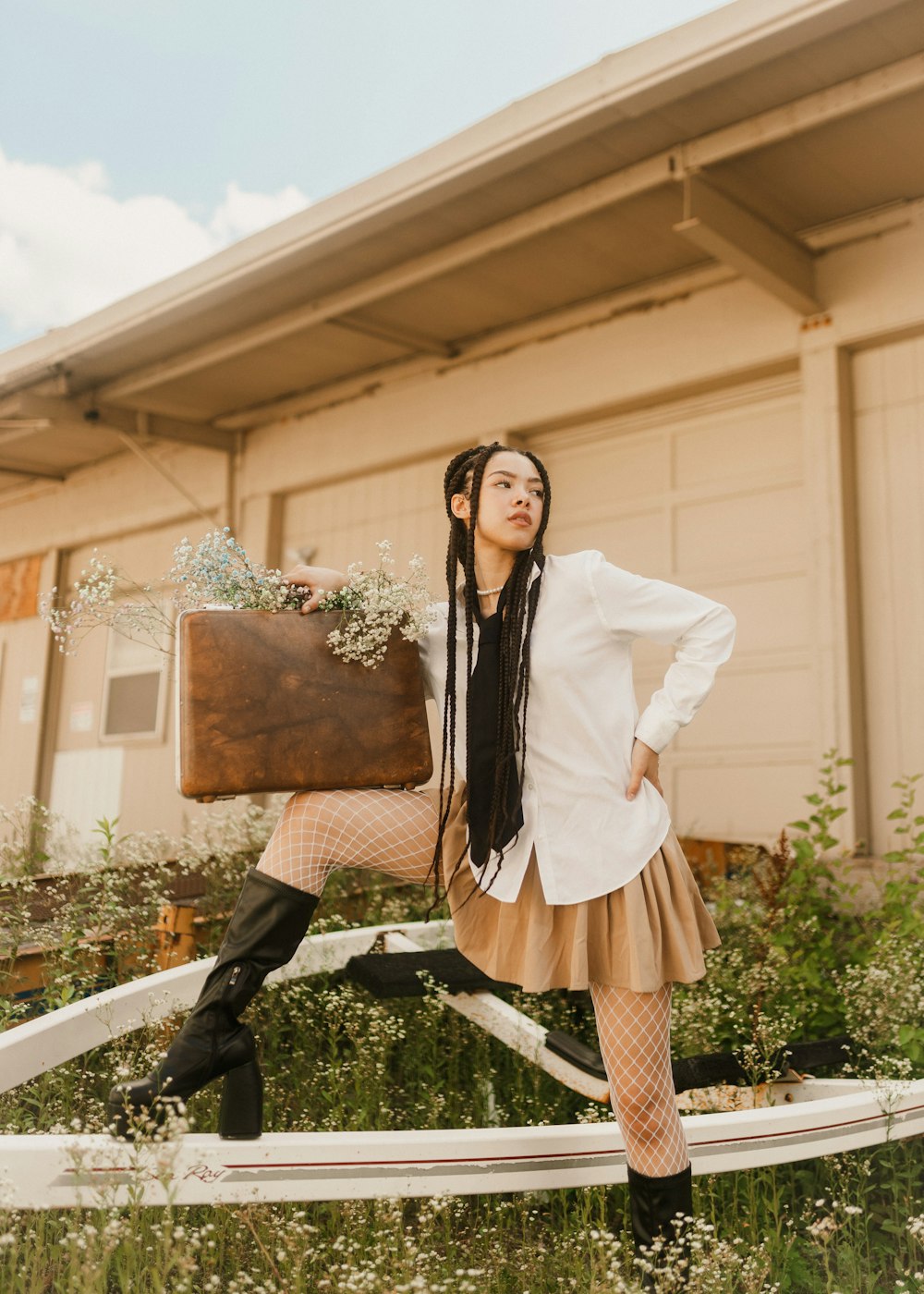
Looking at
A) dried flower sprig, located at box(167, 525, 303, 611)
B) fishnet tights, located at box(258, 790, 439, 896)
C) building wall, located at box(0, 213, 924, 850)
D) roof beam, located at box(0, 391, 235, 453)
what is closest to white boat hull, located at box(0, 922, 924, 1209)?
fishnet tights, located at box(258, 790, 439, 896)

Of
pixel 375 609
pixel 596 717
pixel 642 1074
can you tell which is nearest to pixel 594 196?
pixel 375 609

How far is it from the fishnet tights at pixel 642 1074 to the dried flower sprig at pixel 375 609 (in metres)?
0.88

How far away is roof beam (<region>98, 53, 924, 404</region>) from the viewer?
4.15 meters

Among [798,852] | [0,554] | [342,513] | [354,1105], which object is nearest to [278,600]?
[354,1105]

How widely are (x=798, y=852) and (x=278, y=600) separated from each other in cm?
282

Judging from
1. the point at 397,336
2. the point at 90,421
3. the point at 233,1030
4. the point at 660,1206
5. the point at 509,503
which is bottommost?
the point at 660,1206

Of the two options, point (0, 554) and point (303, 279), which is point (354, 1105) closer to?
point (303, 279)

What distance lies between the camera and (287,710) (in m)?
2.40

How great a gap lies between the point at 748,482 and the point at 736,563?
45cm

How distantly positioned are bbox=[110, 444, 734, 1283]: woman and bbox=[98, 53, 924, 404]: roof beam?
2.85 m

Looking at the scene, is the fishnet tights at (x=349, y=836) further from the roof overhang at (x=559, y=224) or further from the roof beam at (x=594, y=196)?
the roof beam at (x=594, y=196)

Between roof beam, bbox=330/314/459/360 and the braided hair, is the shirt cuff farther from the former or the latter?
roof beam, bbox=330/314/459/360

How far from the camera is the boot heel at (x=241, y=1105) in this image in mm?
2178

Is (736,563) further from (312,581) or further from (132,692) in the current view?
(132,692)
